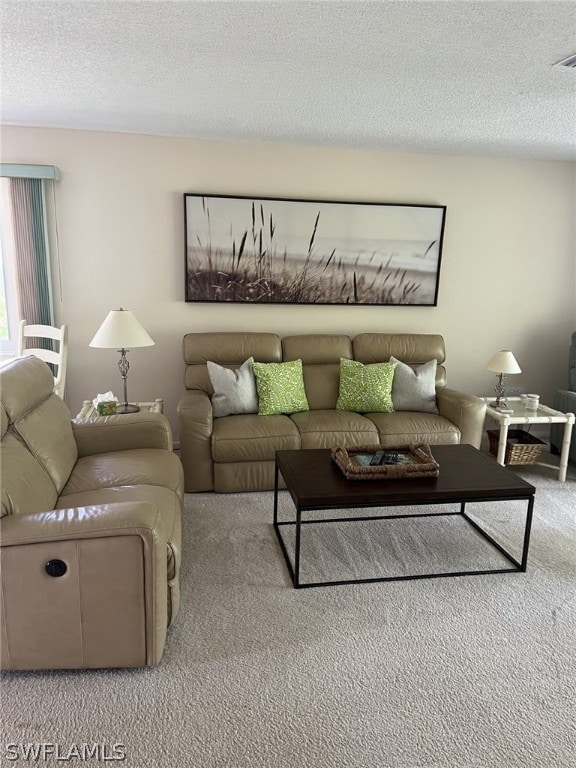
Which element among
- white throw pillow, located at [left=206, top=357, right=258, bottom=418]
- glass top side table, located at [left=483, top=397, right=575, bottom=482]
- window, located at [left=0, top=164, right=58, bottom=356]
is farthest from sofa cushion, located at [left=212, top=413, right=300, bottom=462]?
window, located at [left=0, top=164, right=58, bottom=356]

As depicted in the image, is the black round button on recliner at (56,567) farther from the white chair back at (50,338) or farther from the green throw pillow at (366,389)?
the green throw pillow at (366,389)

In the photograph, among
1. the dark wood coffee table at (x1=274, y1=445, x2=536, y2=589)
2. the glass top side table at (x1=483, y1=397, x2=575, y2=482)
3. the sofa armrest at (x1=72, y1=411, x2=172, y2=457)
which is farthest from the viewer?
the glass top side table at (x1=483, y1=397, x2=575, y2=482)

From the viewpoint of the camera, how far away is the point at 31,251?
391 cm

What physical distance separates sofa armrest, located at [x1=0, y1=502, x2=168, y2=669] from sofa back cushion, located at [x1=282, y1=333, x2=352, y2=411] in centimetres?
227

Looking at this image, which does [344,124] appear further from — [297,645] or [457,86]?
[297,645]

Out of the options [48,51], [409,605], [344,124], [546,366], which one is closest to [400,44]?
[344,124]

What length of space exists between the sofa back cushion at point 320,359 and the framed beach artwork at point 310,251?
1.25 ft

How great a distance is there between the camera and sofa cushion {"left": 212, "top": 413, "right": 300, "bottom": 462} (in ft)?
11.3

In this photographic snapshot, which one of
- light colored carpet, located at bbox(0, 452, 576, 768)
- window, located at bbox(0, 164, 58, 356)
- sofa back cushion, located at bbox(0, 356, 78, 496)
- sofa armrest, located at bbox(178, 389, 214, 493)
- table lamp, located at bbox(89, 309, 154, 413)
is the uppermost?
window, located at bbox(0, 164, 58, 356)

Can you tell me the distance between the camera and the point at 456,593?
2.53 m

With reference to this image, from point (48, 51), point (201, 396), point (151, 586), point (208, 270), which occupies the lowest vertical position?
point (151, 586)

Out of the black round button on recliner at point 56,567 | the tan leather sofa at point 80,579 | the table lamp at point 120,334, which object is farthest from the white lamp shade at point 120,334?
the black round button on recliner at point 56,567

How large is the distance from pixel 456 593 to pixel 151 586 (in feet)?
4.71

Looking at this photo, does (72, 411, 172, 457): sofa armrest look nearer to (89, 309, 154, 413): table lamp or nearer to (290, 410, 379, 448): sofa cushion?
(89, 309, 154, 413): table lamp
